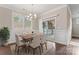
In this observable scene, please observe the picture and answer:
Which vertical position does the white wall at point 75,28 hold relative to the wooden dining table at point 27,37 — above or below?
above

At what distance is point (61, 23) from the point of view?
88.3 inches

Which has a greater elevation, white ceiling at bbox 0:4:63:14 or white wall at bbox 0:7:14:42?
white ceiling at bbox 0:4:63:14

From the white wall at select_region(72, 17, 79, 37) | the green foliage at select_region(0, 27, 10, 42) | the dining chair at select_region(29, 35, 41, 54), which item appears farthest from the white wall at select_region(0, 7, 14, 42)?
the white wall at select_region(72, 17, 79, 37)

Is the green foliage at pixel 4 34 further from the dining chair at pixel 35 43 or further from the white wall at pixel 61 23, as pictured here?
the white wall at pixel 61 23

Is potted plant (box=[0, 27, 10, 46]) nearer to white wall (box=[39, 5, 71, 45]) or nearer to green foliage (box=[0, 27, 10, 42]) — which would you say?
green foliage (box=[0, 27, 10, 42])

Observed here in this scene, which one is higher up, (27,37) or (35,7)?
(35,7)

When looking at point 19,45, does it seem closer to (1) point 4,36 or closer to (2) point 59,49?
(1) point 4,36

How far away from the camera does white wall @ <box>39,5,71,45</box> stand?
222cm

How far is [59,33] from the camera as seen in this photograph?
227cm

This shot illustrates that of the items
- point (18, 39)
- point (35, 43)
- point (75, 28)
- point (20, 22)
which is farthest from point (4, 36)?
point (75, 28)

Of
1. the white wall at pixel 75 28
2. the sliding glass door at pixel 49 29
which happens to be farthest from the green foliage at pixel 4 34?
the white wall at pixel 75 28

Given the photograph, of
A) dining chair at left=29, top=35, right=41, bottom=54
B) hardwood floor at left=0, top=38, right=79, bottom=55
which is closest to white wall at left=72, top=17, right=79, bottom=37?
hardwood floor at left=0, top=38, right=79, bottom=55

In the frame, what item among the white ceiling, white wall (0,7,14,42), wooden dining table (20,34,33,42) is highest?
the white ceiling

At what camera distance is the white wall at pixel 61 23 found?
2.22m
